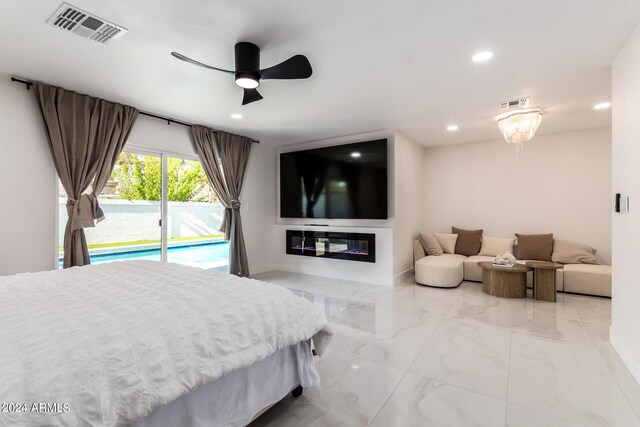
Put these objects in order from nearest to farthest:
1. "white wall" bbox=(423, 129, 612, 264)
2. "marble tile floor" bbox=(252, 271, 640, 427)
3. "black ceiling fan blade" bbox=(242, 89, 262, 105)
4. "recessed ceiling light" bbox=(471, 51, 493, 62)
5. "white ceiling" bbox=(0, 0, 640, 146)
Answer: "marble tile floor" bbox=(252, 271, 640, 427) → "white ceiling" bbox=(0, 0, 640, 146) → "recessed ceiling light" bbox=(471, 51, 493, 62) → "black ceiling fan blade" bbox=(242, 89, 262, 105) → "white wall" bbox=(423, 129, 612, 264)

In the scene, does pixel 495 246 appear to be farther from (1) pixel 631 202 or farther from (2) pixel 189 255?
(2) pixel 189 255

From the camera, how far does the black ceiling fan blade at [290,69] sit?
2225 mm

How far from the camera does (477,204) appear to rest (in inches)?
219

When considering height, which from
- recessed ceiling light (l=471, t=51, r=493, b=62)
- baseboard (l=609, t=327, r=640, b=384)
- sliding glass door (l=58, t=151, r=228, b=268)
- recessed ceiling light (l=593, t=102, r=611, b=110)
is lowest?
baseboard (l=609, t=327, r=640, b=384)

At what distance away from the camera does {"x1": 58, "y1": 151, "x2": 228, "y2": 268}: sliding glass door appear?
149 inches

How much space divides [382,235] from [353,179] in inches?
41.5

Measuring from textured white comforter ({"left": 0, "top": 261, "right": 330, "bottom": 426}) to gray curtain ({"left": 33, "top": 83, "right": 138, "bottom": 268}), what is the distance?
1.44 meters

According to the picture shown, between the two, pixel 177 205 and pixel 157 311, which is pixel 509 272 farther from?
pixel 177 205

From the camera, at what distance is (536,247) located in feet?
15.5

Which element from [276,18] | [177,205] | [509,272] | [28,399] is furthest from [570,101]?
[177,205]

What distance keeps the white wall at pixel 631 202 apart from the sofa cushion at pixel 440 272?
6.58 feet

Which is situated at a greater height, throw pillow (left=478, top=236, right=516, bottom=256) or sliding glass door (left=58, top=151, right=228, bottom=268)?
sliding glass door (left=58, top=151, right=228, bottom=268)

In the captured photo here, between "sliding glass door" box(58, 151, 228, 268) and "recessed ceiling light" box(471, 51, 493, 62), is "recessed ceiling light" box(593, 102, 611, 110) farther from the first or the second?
"sliding glass door" box(58, 151, 228, 268)

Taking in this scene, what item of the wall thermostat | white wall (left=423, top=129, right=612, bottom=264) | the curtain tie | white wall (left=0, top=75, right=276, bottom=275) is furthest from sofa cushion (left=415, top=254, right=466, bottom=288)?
white wall (left=0, top=75, right=276, bottom=275)
